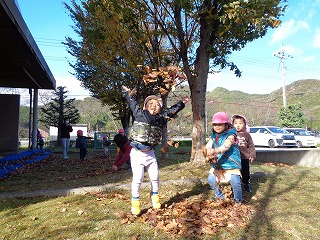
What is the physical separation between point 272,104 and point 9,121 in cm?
9159

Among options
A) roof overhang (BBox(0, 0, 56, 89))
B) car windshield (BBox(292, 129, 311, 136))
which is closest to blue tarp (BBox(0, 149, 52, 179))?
roof overhang (BBox(0, 0, 56, 89))

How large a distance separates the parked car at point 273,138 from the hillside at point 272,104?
67.9 feet

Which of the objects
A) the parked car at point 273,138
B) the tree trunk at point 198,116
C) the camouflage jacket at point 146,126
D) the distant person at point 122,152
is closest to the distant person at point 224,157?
the camouflage jacket at point 146,126

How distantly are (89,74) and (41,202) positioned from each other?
14.6 meters

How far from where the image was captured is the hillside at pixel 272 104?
74.2 m

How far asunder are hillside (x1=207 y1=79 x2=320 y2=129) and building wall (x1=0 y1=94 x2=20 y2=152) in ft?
102

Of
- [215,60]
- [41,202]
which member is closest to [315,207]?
[41,202]

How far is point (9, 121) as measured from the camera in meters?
16.6

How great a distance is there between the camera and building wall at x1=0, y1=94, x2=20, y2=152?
16.5 m

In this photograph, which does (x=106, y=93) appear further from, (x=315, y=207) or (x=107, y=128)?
(x=107, y=128)

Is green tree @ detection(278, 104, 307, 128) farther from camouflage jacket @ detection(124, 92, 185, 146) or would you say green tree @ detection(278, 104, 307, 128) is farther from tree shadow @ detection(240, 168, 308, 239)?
camouflage jacket @ detection(124, 92, 185, 146)

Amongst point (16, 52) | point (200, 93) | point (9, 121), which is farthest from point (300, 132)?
point (16, 52)

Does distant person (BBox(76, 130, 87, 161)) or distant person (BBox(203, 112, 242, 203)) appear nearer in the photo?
distant person (BBox(203, 112, 242, 203))

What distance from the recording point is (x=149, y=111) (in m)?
3.96
